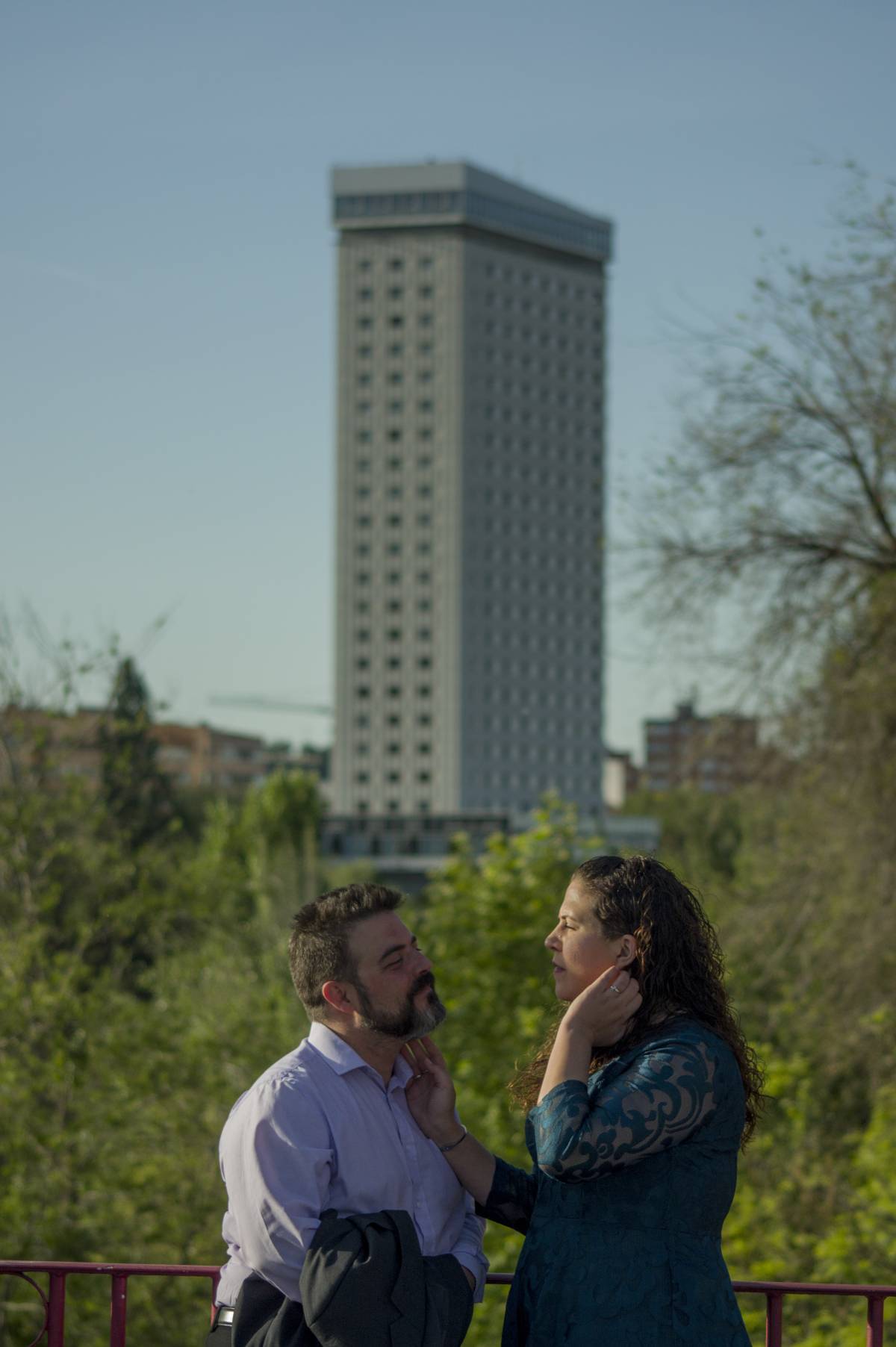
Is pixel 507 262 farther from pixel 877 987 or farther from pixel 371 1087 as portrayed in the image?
pixel 371 1087

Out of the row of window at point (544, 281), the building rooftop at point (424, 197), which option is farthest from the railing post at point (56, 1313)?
the row of window at point (544, 281)

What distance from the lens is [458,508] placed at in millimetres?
137000

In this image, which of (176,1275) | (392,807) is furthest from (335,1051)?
(392,807)

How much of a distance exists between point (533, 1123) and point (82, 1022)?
12740mm

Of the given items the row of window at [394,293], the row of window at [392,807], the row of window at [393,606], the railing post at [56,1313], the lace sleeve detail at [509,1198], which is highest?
the row of window at [394,293]

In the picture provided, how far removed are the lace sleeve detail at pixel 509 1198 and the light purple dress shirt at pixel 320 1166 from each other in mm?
56

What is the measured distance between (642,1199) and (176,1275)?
103cm

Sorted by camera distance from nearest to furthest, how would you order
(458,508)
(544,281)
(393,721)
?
(393,721) < (458,508) < (544,281)

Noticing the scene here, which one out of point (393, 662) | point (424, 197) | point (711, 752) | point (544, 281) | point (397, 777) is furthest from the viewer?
point (544, 281)

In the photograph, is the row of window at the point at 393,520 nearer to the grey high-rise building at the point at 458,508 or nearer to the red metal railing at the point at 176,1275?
the grey high-rise building at the point at 458,508

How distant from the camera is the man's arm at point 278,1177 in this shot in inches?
94.0

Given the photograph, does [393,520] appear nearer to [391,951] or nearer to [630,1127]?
[391,951]

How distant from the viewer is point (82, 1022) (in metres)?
14.5

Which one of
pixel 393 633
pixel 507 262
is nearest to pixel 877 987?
pixel 393 633
